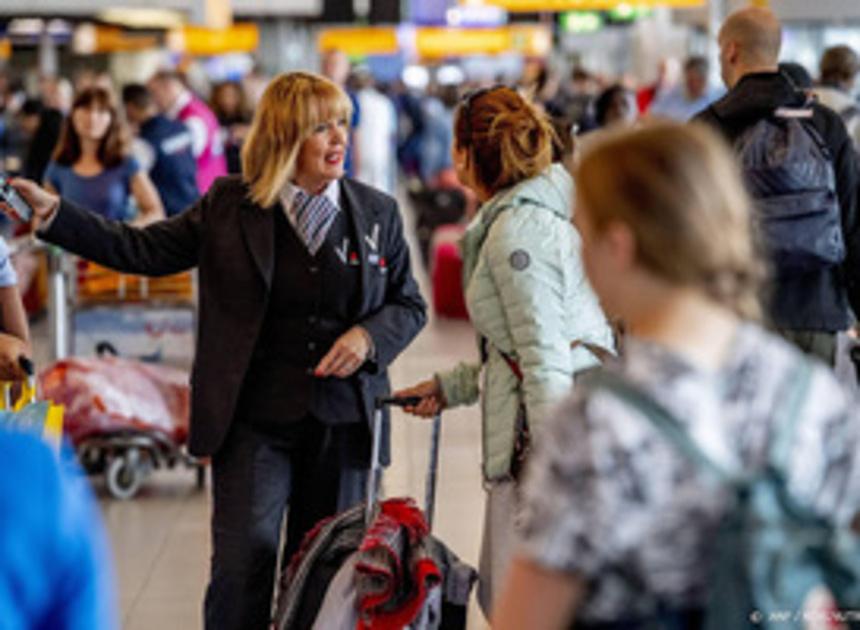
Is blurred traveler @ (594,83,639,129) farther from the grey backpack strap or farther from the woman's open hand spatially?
the grey backpack strap

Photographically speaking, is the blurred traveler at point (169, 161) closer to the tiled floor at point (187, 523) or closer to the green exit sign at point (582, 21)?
the tiled floor at point (187, 523)

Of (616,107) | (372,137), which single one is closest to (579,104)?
(372,137)

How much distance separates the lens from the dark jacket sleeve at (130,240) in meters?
4.79

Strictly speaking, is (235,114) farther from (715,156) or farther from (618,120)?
(715,156)

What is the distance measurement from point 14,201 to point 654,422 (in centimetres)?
269

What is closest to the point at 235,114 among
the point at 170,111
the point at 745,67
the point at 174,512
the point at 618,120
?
the point at 170,111

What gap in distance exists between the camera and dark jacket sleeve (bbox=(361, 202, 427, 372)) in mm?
4879

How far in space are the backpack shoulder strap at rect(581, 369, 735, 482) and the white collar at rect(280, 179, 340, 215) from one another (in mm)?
2600

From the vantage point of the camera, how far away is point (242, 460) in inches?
190

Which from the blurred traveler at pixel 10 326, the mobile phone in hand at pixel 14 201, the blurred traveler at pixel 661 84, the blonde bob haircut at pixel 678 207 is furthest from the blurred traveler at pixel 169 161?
the blonde bob haircut at pixel 678 207

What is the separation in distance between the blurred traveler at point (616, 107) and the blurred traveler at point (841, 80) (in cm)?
207

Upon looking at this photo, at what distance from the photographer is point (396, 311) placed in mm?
4977

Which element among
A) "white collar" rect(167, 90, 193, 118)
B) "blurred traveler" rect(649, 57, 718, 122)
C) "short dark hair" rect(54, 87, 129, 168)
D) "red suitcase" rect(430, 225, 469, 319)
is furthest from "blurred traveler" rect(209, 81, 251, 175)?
"short dark hair" rect(54, 87, 129, 168)

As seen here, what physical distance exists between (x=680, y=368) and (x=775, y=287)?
3.57 m
